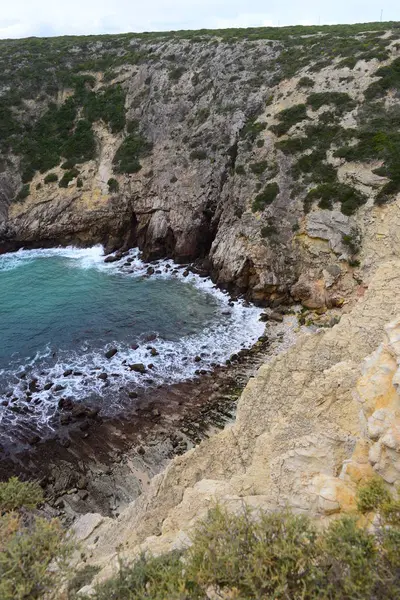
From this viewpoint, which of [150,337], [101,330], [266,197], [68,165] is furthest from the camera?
[68,165]

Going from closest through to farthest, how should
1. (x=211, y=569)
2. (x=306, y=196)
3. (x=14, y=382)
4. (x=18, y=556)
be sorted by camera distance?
1. (x=211, y=569)
2. (x=18, y=556)
3. (x=14, y=382)
4. (x=306, y=196)

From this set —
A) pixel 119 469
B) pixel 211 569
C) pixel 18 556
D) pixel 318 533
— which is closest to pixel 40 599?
pixel 18 556

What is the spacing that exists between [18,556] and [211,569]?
4.12 m

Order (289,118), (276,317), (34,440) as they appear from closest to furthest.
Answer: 1. (34,440)
2. (276,317)
3. (289,118)

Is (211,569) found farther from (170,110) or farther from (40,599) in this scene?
(170,110)

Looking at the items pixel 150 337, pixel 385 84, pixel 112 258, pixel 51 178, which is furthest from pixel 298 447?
pixel 51 178

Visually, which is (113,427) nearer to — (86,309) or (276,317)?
(86,309)

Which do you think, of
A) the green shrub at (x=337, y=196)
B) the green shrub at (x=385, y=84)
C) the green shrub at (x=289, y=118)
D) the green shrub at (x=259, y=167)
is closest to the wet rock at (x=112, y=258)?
the green shrub at (x=259, y=167)

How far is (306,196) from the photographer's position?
3681cm

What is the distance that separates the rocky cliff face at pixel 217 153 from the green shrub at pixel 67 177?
19cm

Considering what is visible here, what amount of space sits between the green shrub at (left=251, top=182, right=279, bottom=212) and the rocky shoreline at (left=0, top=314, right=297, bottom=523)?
17234mm

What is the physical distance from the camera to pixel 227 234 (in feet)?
130

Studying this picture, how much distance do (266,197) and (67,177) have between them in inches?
1018

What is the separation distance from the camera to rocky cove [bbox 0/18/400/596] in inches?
500
